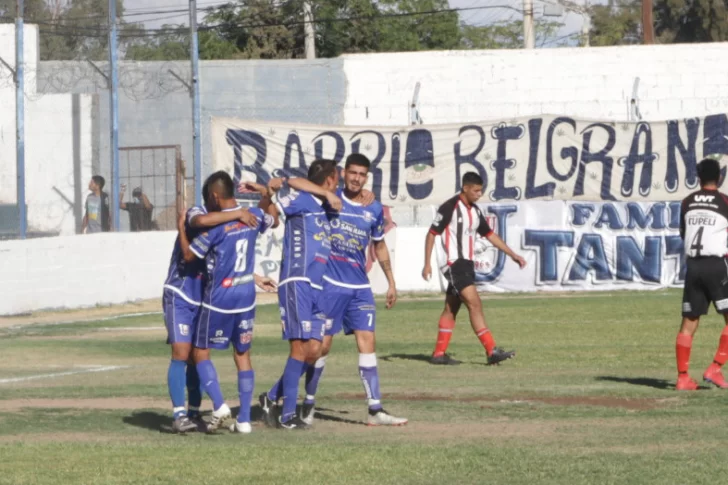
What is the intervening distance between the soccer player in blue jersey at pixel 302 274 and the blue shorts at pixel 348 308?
0.21m

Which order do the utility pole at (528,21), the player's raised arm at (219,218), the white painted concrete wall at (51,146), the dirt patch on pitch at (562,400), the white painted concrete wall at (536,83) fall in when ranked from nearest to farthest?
the player's raised arm at (219,218) < the dirt patch on pitch at (562,400) < the white painted concrete wall at (51,146) < the white painted concrete wall at (536,83) < the utility pole at (528,21)

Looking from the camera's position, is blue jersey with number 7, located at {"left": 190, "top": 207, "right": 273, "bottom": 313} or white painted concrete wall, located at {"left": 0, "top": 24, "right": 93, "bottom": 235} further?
white painted concrete wall, located at {"left": 0, "top": 24, "right": 93, "bottom": 235}

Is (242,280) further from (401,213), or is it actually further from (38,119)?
(38,119)

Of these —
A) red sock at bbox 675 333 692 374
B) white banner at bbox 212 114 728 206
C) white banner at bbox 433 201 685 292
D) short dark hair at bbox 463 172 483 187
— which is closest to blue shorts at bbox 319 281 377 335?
red sock at bbox 675 333 692 374

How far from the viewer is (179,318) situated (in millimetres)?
10352

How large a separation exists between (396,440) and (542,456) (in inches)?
50.5

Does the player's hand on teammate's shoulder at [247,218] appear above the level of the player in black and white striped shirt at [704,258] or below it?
above

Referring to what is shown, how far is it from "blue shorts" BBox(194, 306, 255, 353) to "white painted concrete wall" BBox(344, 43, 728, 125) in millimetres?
25291

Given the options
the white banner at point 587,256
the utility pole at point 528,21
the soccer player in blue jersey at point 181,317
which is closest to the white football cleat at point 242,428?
the soccer player in blue jersey at point 181,317

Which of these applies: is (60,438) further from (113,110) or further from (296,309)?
(113,110)

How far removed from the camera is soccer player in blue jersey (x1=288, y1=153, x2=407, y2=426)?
10789mm

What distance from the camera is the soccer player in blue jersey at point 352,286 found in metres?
10.8

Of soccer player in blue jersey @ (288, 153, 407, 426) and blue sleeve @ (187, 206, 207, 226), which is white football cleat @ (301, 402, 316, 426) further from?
blue sleeve @ (187, 206, 207, 226)

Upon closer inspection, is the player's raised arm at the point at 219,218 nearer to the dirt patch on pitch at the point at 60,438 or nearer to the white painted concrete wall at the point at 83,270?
the dirt patch on pitch at the point at 60,438
